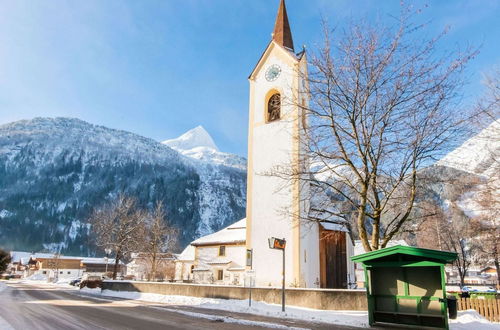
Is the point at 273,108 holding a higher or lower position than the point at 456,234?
higher

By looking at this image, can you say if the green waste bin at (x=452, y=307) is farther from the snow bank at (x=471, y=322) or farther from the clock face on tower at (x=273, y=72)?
the clock face on tower at (x=273, y=72)

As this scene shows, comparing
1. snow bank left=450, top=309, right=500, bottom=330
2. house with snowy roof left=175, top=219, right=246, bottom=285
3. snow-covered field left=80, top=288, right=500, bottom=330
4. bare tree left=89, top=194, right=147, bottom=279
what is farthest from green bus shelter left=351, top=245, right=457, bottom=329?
bare tree left=89, top=194, right=147, bottom=279

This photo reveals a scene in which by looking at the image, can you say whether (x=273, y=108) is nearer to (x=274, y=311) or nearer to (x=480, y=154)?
(x=480, y=154)

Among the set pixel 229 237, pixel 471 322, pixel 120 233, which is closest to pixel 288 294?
pixel 471 322

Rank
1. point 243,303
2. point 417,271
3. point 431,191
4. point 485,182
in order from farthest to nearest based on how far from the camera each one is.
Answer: point 485,182, point 243,303, point 431,191, point 417,271

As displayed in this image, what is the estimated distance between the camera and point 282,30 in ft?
121

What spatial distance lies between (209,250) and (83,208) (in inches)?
7059

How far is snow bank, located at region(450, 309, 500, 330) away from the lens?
12271 millimetres

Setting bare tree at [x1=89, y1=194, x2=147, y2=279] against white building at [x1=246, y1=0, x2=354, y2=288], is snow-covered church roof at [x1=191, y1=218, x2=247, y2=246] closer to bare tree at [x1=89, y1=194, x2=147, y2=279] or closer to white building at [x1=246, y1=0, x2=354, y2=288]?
bare tree at [x1=89, y1=194, x2=147, y2=279]

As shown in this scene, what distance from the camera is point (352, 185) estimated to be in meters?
16.5

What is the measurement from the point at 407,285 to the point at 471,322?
112 inches

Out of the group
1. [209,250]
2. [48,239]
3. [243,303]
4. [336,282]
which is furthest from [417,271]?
[48,239]

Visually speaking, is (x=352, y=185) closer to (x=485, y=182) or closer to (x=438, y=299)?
(x=438, y=299)

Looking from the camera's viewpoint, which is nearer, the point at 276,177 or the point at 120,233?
the point at 276,177
